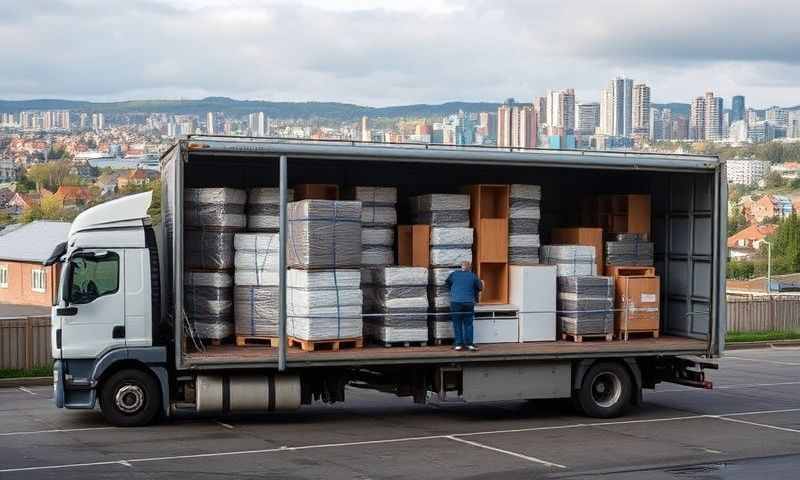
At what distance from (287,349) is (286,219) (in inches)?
68.4

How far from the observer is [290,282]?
16.0 meters

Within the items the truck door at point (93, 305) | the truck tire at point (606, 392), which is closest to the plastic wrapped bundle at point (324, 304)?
the truck door at point (93, 305)

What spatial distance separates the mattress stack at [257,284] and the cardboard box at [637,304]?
212 inches

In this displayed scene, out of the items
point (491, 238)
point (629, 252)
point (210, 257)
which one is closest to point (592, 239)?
point (629, 252)

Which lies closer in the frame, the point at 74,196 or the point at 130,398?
the point at 130,398

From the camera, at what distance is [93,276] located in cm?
1569

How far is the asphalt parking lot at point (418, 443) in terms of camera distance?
12.8 m

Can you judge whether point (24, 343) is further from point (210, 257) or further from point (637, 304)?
point (637, 304)

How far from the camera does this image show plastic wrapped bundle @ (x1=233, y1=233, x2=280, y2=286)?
15961 mm

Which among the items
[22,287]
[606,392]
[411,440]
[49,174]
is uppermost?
[49,174]

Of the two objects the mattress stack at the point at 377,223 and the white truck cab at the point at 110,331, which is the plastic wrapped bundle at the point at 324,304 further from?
the white truck cab at the point at 110,331

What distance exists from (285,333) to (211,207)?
2201 millimetres

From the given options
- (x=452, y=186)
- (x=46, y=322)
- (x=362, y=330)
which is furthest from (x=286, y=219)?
(x=46, y=322)

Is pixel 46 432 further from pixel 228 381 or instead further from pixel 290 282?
pixel 290 282
